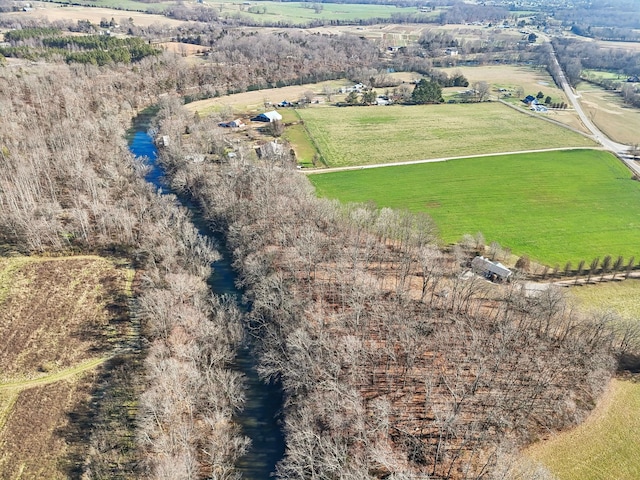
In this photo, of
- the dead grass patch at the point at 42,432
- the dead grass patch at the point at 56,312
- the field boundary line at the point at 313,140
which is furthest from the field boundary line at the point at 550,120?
the dead grass patch at the point at 42,432

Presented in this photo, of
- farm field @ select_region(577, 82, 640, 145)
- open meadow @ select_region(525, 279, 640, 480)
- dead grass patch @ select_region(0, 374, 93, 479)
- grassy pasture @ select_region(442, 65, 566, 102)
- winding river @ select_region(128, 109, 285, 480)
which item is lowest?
winding river @ select_region(128, 109, 285, 480)

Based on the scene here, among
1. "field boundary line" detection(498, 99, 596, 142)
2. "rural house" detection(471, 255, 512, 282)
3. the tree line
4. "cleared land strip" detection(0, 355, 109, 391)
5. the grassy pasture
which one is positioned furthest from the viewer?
the grassy pasture

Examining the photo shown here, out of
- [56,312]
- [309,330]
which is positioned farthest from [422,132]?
[56,312]

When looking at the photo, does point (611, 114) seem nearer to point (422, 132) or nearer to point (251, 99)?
point (422, 132)

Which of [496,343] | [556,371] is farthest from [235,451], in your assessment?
[556,371]

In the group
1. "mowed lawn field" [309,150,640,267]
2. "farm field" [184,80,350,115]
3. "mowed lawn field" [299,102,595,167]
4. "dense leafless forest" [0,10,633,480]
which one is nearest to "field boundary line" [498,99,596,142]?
"mowed lawn field" [299,102,595,167]

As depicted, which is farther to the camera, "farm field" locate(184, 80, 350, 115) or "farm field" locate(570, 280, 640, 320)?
"farm field" locate(184, 80, 350, 115)

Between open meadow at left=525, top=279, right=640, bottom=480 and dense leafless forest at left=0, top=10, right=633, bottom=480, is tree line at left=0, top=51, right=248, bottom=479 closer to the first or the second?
dense leafless forest at left=0, top=10, right=633, bottom=480

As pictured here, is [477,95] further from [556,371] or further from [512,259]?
[556,371]
